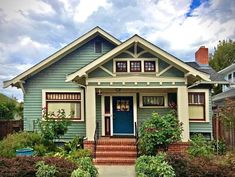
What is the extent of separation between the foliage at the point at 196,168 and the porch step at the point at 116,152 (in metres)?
3.52

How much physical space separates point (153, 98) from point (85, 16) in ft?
21.0

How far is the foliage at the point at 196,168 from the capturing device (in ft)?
26.6

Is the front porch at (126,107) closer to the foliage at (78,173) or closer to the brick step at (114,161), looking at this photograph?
the brick step at (114,161)

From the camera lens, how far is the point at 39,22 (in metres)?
17.5

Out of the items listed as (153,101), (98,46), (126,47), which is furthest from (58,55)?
(153,101)

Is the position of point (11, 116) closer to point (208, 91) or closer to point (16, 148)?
point (16, 148)

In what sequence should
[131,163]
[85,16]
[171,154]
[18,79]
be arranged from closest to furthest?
1. [171,154]
2. [131,163]
3. [18,79]
4. [85,16]

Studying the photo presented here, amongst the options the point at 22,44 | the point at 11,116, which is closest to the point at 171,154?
the point at 22,44

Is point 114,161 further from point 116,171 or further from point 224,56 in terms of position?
point 224,56

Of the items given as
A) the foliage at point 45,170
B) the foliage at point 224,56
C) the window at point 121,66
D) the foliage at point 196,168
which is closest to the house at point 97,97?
the window at point 121,66

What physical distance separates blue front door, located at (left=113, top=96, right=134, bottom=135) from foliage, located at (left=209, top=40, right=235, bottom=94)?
94.2 ft

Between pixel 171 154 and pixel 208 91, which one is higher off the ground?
pixel 208 91

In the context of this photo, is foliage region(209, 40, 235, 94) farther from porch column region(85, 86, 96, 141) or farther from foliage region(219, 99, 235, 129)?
porch column region(85, 86, 96, 141)

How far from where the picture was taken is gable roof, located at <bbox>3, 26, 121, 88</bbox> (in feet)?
49.6
